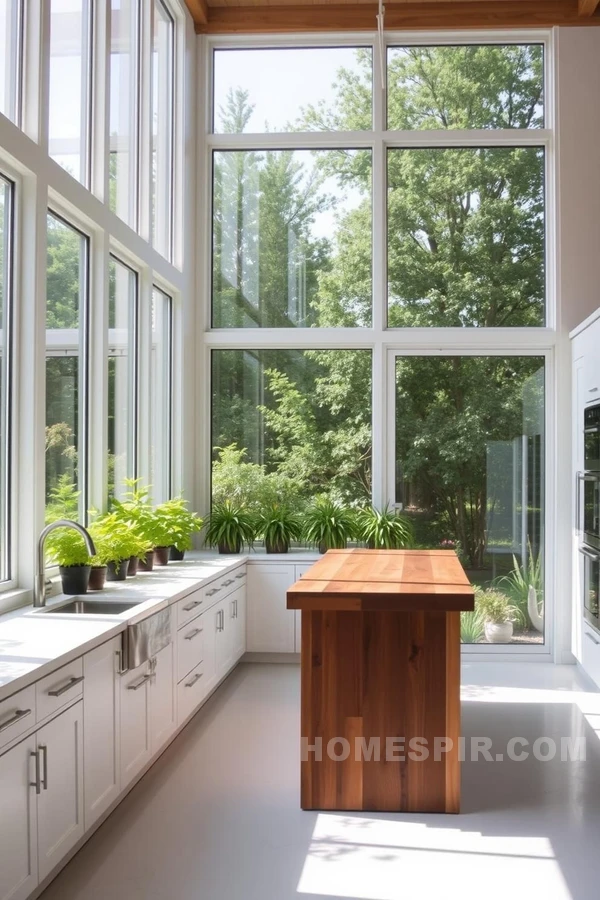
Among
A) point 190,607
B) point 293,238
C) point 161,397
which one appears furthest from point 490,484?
point 190,607

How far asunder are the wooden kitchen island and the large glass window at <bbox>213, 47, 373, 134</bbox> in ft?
14.7

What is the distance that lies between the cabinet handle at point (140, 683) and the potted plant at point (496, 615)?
3.41 metres

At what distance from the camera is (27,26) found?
3.83 m

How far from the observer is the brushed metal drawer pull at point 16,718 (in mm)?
2445

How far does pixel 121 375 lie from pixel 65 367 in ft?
3.09

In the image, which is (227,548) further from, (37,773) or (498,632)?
(37,773)

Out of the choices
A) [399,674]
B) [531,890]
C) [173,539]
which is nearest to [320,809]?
[399,674]

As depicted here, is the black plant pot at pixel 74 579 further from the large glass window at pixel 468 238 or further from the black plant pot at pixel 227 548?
the large glass window at pixel 468 238

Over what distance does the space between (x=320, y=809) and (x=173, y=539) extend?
2052 millimetres

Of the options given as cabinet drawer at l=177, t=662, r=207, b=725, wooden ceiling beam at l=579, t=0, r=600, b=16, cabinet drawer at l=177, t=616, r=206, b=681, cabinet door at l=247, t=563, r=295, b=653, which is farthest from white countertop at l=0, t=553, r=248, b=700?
wooden ceiling beam at l=579, t=0, r=600, b=16

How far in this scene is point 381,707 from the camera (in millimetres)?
3693

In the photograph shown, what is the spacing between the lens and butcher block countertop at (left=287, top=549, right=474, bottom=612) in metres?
3.48

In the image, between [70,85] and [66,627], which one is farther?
[70,85]

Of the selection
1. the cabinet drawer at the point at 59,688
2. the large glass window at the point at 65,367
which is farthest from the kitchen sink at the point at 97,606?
the cabinet drawer at the point at 59,688
